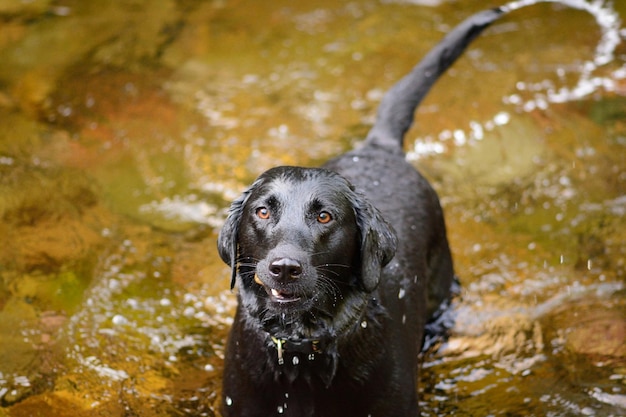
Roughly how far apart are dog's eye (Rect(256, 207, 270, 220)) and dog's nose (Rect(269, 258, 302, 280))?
34cm

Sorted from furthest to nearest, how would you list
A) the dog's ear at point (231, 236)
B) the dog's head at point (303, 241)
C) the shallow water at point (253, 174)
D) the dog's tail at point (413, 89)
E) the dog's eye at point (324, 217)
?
the dog's tail at point (413, 89) < the shallow water at point (253, 174) < the dog's ear at point (231, 236) < the dog's eye at point (324, 217) < the dog's head at point (303, 241)

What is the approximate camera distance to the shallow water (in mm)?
4855

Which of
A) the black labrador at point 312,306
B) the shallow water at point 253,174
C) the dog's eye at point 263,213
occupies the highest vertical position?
the dog's eye at point 263,213

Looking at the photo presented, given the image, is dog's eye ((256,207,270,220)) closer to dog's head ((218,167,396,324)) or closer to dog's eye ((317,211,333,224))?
dog's head ((218,167,396,324))

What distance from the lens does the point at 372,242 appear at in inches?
146

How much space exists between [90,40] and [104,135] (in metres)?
1.93

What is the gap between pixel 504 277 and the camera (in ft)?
19.1

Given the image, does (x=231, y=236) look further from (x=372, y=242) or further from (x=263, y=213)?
(x=372, y=242)

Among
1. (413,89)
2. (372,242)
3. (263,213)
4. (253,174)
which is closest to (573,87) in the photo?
(413,89)

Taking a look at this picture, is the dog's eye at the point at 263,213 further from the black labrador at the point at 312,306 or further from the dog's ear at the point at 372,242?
the dog's ear at the point at 372,242

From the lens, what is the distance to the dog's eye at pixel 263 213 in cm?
363

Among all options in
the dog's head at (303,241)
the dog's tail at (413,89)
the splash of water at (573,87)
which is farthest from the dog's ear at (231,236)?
the splash of water at (573,87)

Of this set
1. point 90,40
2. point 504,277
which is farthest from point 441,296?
point 90,40

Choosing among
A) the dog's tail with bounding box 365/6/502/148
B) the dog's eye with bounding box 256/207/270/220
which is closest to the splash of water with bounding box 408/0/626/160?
the dog's tail with bounding box 365/6/502/148
